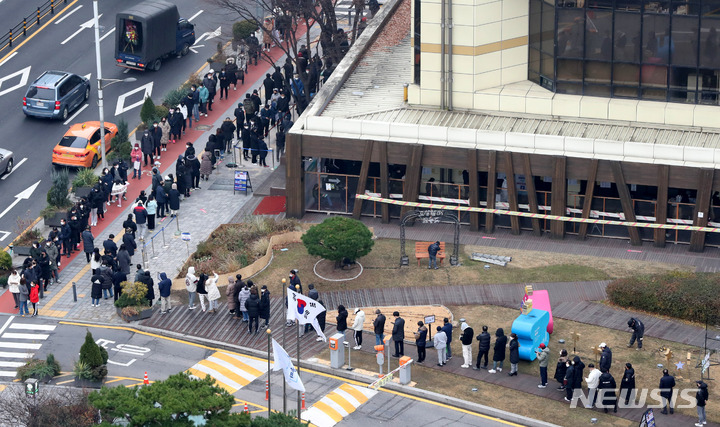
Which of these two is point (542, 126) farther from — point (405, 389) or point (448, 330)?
point (405, 389)

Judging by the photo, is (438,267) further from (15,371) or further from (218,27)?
(218,27)

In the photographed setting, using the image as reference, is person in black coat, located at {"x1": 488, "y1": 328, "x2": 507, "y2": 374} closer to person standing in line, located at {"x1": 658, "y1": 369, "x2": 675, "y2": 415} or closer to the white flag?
person standing in line, located at {"x1": 658, "y1": 369, "x2": 675, "y2": 415}

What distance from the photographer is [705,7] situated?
2110 inches

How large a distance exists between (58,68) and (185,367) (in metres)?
28.5

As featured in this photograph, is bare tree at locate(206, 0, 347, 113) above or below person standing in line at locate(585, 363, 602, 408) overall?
above

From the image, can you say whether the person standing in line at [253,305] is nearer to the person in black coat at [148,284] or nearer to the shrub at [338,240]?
the shrub at [338,240]

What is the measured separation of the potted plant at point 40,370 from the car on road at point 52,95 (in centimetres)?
2115

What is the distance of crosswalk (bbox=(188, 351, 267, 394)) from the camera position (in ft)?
151

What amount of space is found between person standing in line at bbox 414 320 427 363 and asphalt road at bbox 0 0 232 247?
18.4 metres

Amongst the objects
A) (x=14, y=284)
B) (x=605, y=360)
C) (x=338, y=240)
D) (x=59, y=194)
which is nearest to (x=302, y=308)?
(x=338, y=240)

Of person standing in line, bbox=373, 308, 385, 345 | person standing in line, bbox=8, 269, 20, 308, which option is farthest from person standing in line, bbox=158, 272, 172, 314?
person standing in line, bbox=373, 308, 385, 345

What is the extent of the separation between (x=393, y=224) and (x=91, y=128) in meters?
14.0

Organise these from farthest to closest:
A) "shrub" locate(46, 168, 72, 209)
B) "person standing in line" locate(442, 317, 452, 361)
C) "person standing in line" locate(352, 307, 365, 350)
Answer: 1. "shrub" locate(46, 168, 72, 209)
2. "person standing in line" locate(352, 307, 365, 350)
3. "person standing in line" locate(442, 317, 452, 361)

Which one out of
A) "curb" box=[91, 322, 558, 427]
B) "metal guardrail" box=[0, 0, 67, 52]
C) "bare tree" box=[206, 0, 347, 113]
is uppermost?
"bare tree" box=[206, 0, 347, 113]
